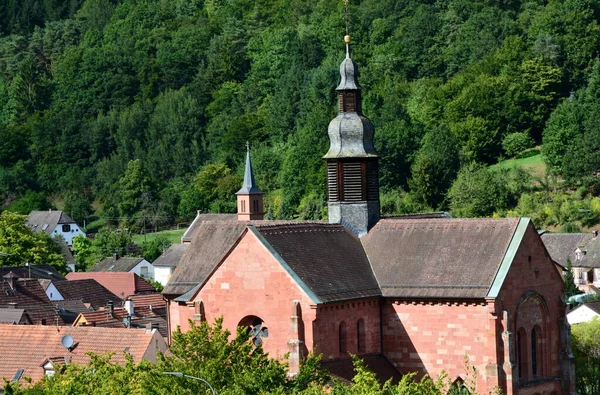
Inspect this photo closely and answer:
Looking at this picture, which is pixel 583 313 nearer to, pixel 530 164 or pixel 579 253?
pixel 579 253

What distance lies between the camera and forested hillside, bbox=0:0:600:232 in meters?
118

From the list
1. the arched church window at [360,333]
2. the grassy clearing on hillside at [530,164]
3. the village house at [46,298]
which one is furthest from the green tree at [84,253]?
the arched church window at [360,333]

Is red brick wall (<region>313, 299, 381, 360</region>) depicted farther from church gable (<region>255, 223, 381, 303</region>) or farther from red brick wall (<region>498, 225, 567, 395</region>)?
red brick wall (<region>498, 225, 567, 395</region>)

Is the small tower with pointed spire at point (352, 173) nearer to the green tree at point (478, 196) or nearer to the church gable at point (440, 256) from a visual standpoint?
the church gable at point (440, 256)

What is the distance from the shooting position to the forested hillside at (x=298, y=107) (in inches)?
4651

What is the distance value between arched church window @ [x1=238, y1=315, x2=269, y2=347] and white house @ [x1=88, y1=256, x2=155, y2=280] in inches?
2680

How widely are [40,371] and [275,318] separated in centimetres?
1036

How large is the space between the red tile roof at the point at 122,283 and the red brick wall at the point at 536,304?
49.4 meters

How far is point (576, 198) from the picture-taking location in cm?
11188

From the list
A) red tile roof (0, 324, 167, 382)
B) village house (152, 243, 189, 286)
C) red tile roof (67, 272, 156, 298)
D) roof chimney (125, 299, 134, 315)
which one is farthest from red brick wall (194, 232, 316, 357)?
village house (152, 243, 189, 286)

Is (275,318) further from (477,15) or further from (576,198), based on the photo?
(477,15)

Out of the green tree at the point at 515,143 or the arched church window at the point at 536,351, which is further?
the green tree at the point at 515,143

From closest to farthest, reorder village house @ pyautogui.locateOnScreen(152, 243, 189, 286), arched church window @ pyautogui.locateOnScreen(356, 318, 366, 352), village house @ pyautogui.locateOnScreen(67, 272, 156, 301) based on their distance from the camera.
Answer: arched church window @ pyautogui.locateOnScreen(356, 318, 366, 352)
village house @ pyautogui.locateOnScreen(67, 272, 156, 301)
village house @ pyautogui.locateOnScreen(152, 243, 189, 286)

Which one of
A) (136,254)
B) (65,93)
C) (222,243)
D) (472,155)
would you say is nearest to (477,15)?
(472,155)
